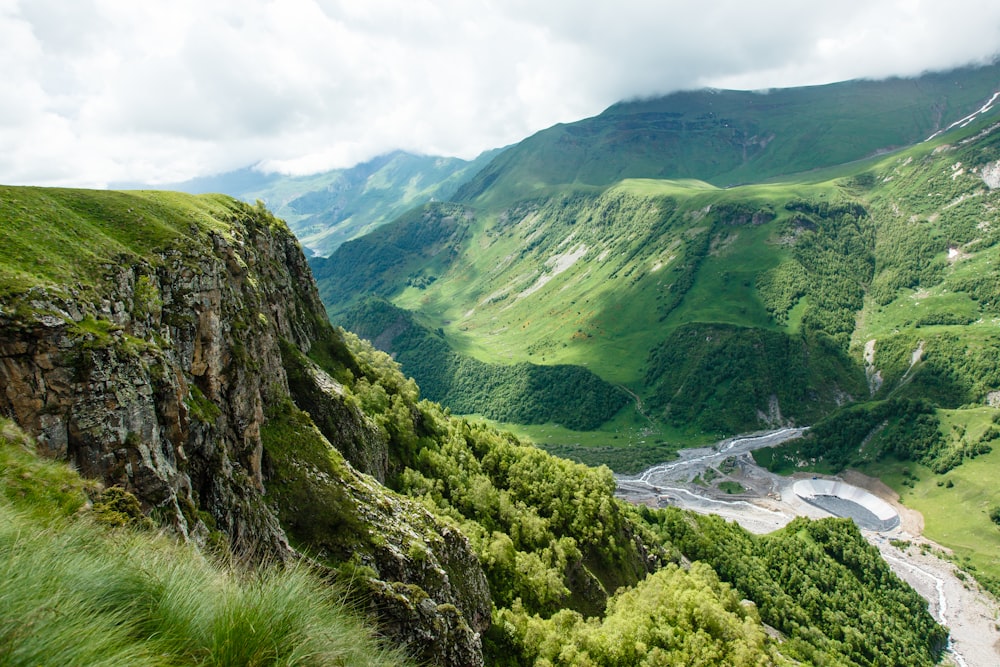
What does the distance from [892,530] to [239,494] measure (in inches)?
7865

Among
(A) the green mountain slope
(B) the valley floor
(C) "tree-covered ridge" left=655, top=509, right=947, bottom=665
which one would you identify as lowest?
(B) the valley floor

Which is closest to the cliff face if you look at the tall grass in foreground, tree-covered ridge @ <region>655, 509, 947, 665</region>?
the tall grass in foreground

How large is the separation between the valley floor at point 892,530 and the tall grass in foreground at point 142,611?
154852 millimetres

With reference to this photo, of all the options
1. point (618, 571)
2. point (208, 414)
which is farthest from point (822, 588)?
point (208, 414)

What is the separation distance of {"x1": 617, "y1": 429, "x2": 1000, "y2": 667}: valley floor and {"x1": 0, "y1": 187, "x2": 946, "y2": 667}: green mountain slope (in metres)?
97.5

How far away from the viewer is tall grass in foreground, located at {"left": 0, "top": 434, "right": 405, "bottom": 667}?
603 centimetres

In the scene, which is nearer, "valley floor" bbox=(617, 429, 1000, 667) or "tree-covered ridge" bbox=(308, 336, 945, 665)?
"tree-covered ridge" bbox=(308, 336, 945, 665)

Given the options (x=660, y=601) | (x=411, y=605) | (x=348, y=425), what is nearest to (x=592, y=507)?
(x=660, y=601)

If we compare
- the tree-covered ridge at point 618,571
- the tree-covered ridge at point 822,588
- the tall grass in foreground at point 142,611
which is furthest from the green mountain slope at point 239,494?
the tree-covered ridge at point 822,588

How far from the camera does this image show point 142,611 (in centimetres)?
763

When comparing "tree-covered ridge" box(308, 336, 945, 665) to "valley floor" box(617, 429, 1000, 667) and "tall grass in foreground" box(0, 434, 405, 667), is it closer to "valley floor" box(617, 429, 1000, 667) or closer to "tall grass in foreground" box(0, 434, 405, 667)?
"valley floor" box(617, 429, 1000, 667)

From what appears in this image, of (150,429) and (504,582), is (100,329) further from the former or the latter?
(504,582)

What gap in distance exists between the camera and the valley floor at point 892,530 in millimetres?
122312

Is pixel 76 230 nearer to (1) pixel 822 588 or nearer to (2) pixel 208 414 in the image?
(2) pixel 208 414
